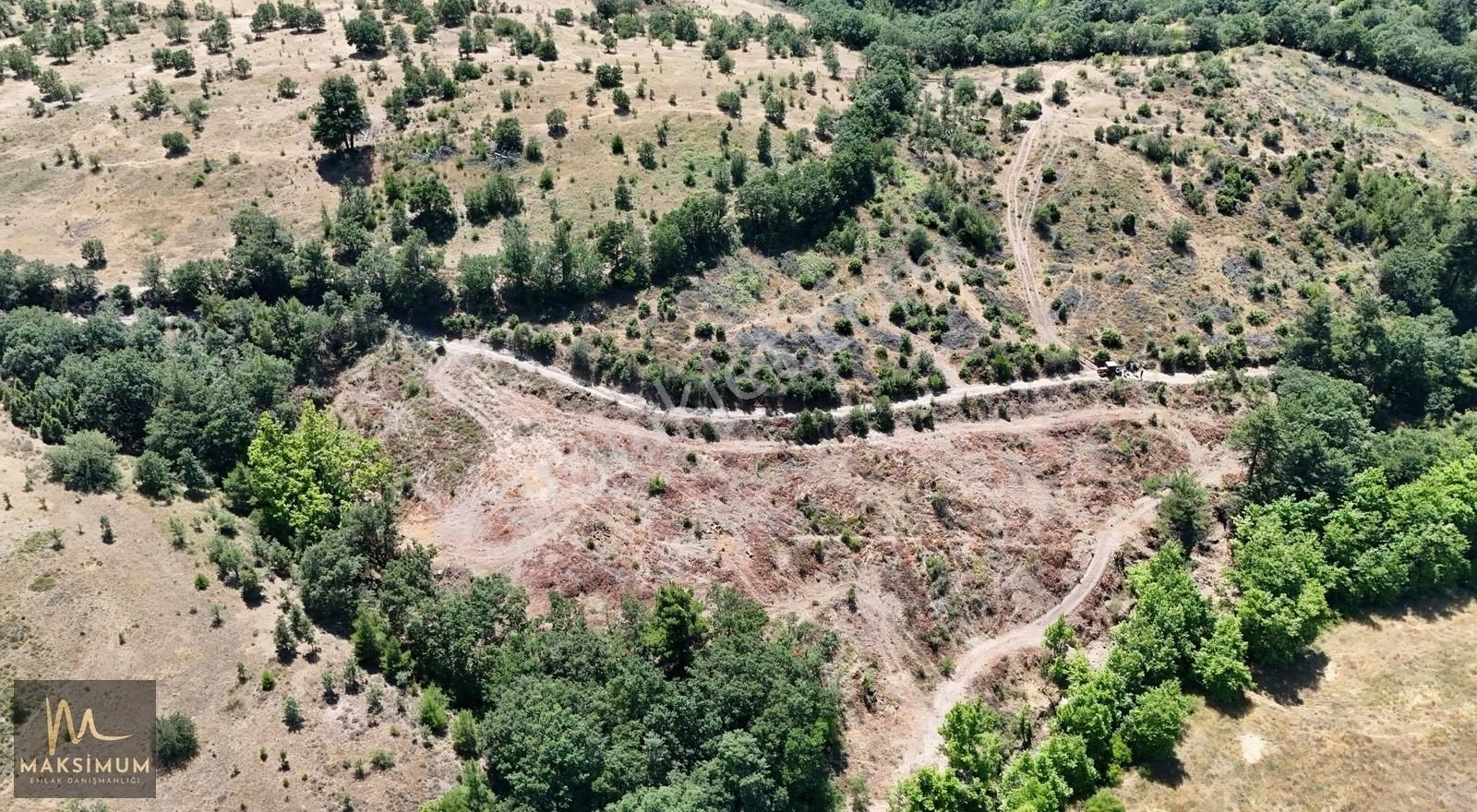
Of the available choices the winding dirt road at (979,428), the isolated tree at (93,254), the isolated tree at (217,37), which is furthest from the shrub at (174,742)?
the isolated tree at (217,37)

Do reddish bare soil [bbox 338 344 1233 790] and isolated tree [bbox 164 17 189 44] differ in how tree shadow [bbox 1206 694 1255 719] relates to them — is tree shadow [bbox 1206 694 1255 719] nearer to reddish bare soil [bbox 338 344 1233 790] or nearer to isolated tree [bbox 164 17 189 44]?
reddish bare soil [bbox 338 344 1233 790]

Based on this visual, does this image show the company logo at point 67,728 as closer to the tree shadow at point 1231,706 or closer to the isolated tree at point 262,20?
the tree shadow at point 1231,706

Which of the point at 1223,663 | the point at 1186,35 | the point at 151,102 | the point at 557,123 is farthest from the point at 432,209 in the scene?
the point at 1186,35

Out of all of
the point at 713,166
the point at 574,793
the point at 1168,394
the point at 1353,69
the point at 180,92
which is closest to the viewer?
the point at 574,793

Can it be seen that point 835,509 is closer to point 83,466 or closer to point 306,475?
point 306,475

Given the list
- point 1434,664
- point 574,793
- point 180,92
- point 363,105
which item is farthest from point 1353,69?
point 180,92

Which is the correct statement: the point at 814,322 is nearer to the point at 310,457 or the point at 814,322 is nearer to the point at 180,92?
the point at 310,457
